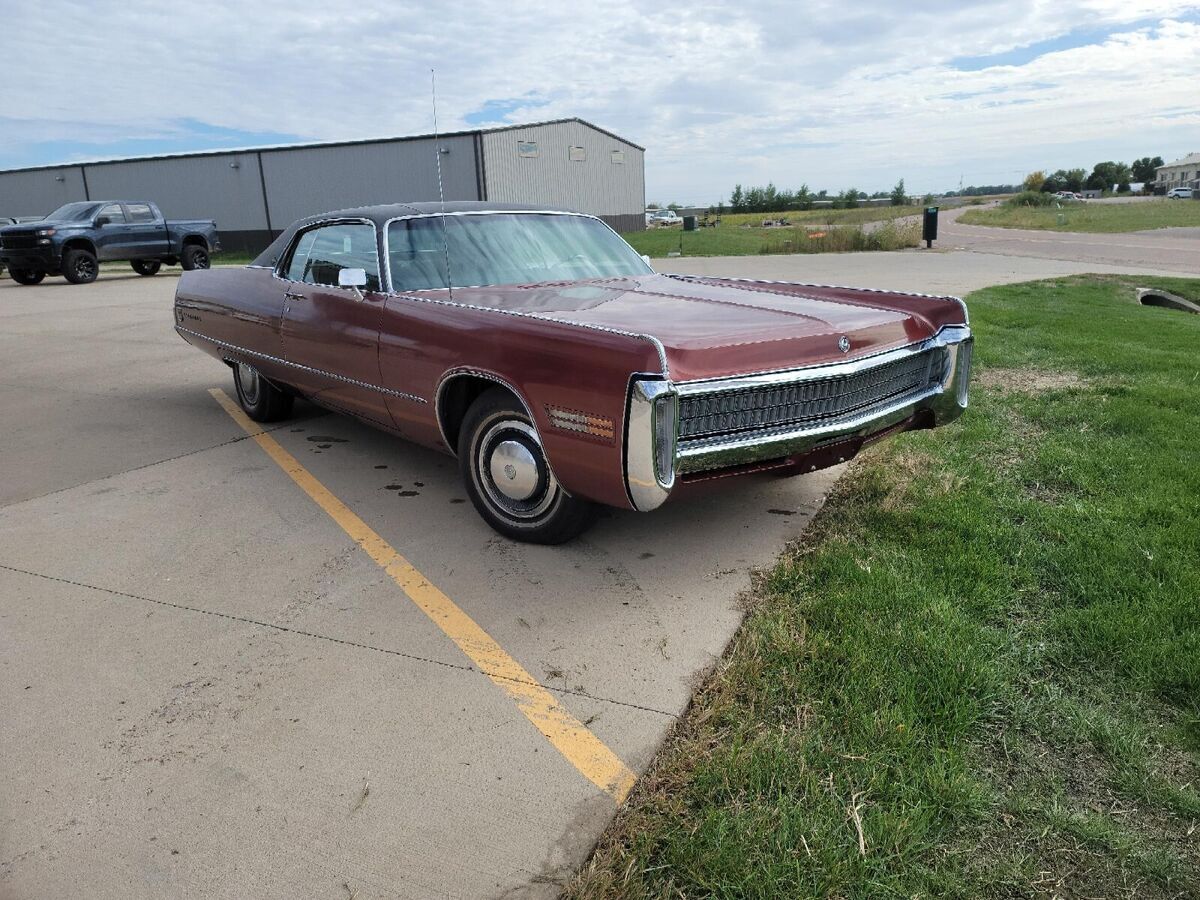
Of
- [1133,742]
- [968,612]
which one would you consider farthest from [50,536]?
[1133,742]

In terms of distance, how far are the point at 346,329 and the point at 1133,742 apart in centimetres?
387

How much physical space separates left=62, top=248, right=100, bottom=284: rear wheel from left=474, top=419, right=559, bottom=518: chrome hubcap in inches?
745

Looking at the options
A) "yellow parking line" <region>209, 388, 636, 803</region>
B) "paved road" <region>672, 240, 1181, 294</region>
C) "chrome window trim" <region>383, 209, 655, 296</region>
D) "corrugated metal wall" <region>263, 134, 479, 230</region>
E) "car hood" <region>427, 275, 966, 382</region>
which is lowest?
"yellow parking line" <region>209, 388, 636, 803</region>

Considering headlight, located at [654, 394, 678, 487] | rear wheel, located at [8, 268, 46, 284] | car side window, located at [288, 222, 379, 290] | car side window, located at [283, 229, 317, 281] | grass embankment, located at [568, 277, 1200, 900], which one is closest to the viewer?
grass embankment, located at [568, 277, 1200, 900]

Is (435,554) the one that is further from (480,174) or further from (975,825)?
(480,174)

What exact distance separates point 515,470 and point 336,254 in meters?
2.09

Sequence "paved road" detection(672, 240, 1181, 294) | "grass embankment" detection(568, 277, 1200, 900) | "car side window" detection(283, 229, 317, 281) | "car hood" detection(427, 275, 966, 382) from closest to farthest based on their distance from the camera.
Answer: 1. "grass embankment" detection(568, 277, 1200, 900)
2. "car hood" detection(427, 275, 966, 382)
3. "car side window" detection(283, 229, 317, 281)
4. "paved road" detection(672, 240, 1181, 294)

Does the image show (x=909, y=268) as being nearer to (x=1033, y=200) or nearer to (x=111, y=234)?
(x=111, y=234)

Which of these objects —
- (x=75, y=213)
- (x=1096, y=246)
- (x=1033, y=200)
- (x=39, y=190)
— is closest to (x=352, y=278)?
(x=75, y=213)

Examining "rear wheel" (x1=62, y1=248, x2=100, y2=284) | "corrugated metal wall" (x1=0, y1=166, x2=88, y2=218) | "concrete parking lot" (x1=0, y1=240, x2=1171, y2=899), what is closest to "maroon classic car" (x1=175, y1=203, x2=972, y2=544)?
"concrete parking lot" (x1=0, y1=240, x2=1171, y2=899)

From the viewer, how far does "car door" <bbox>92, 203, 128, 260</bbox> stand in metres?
19.4

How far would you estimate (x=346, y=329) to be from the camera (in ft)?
15.3

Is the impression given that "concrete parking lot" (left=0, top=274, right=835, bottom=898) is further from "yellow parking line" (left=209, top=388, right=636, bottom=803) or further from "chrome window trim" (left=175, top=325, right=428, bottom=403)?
"chrome window trim" (left=175, top=325, right=428, bottom=403)

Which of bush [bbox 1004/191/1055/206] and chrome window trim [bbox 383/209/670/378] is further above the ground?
bush [bbox 1004/191/1055/206]
